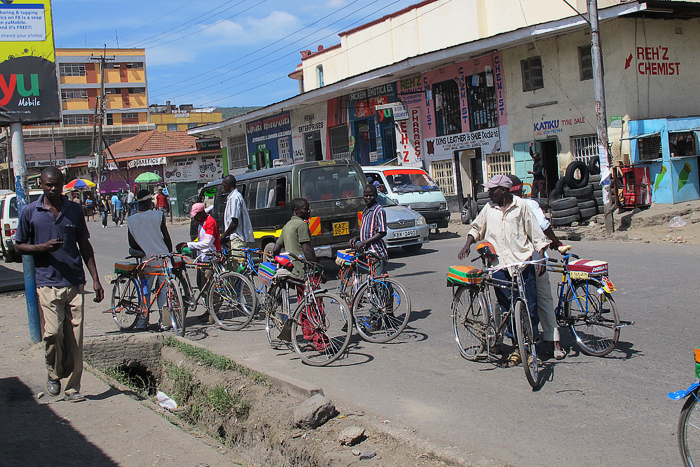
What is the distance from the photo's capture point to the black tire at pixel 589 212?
1714 centimetres

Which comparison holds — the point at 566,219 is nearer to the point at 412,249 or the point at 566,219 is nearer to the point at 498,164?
the point at 412,249

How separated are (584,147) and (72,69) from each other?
70.8 metres

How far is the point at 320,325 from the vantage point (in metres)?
6.47

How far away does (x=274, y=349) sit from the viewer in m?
7.29

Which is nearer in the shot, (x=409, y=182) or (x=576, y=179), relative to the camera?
(x=576, y=179)

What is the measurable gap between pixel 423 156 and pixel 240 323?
62.2ft

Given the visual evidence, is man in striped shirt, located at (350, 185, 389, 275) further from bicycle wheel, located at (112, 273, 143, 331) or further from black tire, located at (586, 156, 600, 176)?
black tire, located at (586, 156, 600, 176)

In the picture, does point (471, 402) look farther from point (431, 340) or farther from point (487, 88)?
point (487, 88)

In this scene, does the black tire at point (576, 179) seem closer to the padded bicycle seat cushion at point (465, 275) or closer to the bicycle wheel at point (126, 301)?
the padded bicycle seat cushion at point (465, 275)

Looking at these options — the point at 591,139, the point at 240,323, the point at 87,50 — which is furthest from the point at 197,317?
the point at 87,50

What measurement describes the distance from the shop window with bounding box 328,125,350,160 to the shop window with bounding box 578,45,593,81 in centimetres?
1295

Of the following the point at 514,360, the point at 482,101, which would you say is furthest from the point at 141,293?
the point at 482,101

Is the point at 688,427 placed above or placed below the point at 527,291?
below

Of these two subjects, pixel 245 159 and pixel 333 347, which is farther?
pixel 245 159
